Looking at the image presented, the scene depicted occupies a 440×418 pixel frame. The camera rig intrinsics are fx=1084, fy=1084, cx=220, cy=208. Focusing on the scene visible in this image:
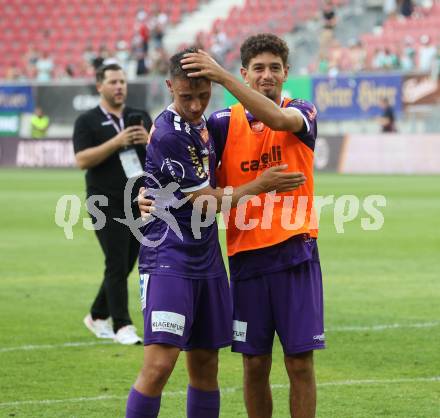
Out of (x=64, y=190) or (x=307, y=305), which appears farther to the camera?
(x=64, y=190)

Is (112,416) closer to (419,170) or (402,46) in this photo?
(419,170)

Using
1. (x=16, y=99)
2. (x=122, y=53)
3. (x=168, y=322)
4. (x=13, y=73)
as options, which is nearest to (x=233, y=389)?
(x=168, y=322)

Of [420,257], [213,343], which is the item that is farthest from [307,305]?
[420,257]

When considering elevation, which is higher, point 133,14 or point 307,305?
point 133,14

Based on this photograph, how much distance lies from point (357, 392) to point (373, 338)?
73.8 inches

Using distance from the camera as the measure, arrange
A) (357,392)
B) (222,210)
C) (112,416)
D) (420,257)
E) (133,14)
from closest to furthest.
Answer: (222,210) < (112,416) < (357,392) < (420,257) < (133,14)

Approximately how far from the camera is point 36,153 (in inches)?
Answer: 1427

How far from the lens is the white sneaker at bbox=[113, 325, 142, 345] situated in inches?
353

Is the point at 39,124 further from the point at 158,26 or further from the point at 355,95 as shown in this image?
the point at 355,95

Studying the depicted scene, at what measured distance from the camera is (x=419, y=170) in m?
30.3

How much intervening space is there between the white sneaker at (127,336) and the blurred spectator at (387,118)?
75.3 ft

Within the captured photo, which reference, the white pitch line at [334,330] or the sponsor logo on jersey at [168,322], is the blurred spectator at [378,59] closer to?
the white pitch line at [334,330]

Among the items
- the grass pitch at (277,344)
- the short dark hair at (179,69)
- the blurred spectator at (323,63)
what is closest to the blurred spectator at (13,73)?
the blurred spectator at (323,63)

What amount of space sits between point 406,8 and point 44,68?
1381 centimetres
